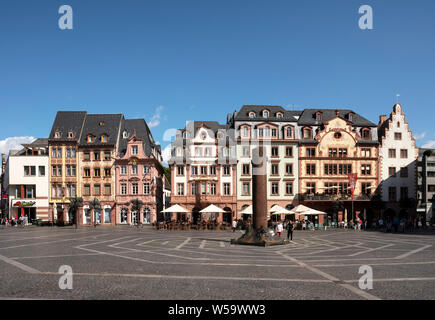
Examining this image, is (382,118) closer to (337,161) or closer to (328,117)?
(328,117)

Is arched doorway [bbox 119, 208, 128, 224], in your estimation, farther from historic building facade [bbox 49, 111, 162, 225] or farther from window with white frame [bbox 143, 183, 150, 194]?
window with white frame [bbox 143, 183, 150, 194]

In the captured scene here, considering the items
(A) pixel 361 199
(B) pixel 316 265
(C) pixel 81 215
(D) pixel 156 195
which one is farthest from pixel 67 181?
(B) pixel 316 265

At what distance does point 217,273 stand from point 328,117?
49.5m

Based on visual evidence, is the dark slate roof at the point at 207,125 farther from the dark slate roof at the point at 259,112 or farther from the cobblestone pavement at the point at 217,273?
the cobblestone pavement at the point at 217,273

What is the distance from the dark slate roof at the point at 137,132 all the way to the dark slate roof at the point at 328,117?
76.6 ft

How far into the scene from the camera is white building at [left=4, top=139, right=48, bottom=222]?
198 feet

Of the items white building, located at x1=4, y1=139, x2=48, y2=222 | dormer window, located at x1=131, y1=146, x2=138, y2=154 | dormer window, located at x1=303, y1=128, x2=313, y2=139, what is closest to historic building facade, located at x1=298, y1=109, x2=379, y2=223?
dormer window, located at x1=303, y1=128, x2=313, y2=139

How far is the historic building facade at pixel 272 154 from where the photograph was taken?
57.0m

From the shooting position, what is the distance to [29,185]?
6172 cm

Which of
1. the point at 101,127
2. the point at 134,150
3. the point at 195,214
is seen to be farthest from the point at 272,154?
the point at 101,127

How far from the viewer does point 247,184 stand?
57094 millimetres

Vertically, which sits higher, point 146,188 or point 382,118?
point 382,118
